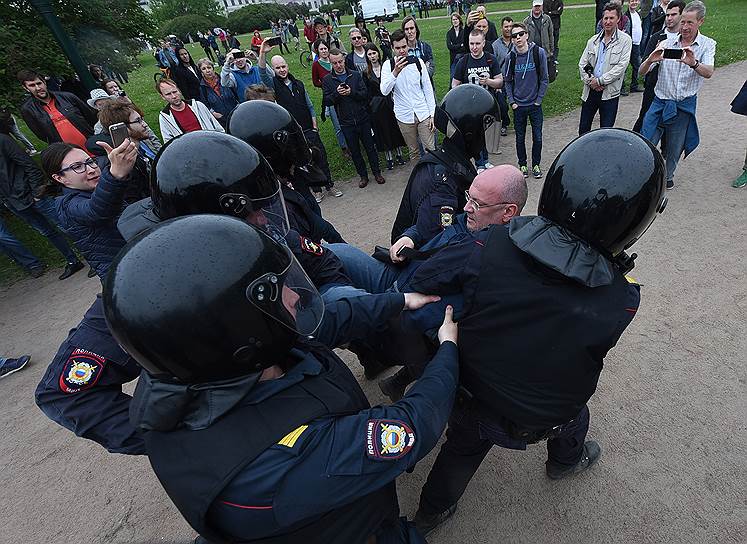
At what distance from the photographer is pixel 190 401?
1.12 m

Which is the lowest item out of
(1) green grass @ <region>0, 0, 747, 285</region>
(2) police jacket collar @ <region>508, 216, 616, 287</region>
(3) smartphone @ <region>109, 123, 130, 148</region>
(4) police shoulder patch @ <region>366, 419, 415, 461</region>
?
(1) green grass @ <region>0, 0, 747, 285</region>

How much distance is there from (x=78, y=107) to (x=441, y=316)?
750 centimetres

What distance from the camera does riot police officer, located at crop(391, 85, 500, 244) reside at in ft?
9.02

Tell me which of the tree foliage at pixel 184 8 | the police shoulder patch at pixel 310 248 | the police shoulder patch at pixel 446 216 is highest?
the tree foliage at pixel 184 8

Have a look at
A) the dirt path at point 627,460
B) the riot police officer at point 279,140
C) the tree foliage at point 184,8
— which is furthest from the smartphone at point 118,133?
the tree foliage at point 184,8

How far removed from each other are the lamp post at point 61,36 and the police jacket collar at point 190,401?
702 cm

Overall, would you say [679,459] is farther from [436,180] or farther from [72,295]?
[72,295]

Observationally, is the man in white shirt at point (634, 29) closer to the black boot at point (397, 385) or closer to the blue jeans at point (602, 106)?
the blue jeans at point (602, 106)

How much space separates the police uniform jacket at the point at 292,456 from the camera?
1064 mm

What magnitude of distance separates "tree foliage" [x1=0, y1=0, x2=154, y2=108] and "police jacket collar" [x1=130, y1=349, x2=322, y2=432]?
7.99 metres

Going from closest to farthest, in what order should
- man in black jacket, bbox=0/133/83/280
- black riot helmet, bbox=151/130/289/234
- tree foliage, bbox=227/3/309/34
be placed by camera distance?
1. black riot helmet, bbox=151/130/289/234
2. man in black jacket, bbox=0/133/83/280
3. tree foliage, bbox=227/3/309/34

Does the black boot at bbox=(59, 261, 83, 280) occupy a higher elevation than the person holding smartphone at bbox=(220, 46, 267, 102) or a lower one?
lower

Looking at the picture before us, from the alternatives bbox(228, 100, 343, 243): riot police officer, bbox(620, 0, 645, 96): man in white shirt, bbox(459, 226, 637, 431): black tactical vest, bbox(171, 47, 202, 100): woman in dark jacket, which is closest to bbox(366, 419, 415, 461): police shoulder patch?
bbox(459, 226, 637, 431): black tactical vest

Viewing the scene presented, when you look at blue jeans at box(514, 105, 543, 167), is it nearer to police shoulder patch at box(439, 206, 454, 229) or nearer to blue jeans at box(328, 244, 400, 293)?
police shoulder patch at box(439, 206, 454, 229)
